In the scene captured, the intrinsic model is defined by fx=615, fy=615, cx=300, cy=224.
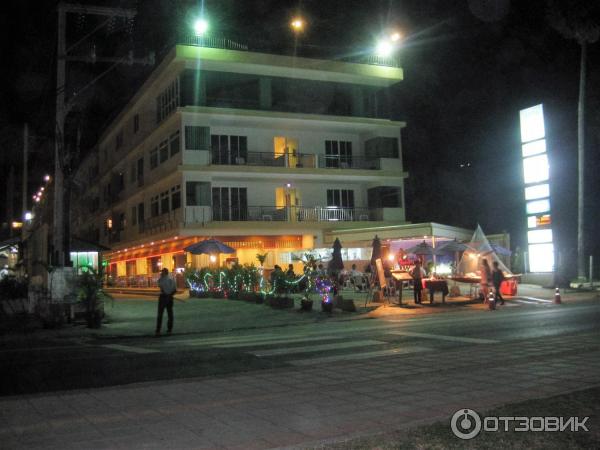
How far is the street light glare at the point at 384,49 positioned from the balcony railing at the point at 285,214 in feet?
33.5

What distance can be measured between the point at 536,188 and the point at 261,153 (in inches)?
749

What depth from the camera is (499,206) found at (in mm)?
44969

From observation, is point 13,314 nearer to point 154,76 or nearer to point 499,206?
point 154,76

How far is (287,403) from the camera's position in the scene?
680cm

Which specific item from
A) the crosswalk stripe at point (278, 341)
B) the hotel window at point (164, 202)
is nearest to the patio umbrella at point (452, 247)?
the crosswalk stripe at point (278, 341)

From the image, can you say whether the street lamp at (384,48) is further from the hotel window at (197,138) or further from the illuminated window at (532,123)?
the hotel window at (197,138)

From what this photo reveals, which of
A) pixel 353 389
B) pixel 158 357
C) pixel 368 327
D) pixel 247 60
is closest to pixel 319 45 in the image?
pixel 247 60

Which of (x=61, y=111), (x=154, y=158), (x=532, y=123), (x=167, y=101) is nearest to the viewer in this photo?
(x=61, y=111)

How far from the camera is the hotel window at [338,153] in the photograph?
39.8 meters

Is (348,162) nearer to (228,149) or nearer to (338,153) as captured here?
(338,153)

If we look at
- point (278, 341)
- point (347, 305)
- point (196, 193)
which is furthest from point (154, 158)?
point (278, 341)

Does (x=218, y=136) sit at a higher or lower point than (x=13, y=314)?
higher

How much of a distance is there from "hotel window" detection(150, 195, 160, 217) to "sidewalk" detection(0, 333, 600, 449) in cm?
3271

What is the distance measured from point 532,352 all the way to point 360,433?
5293 mm
